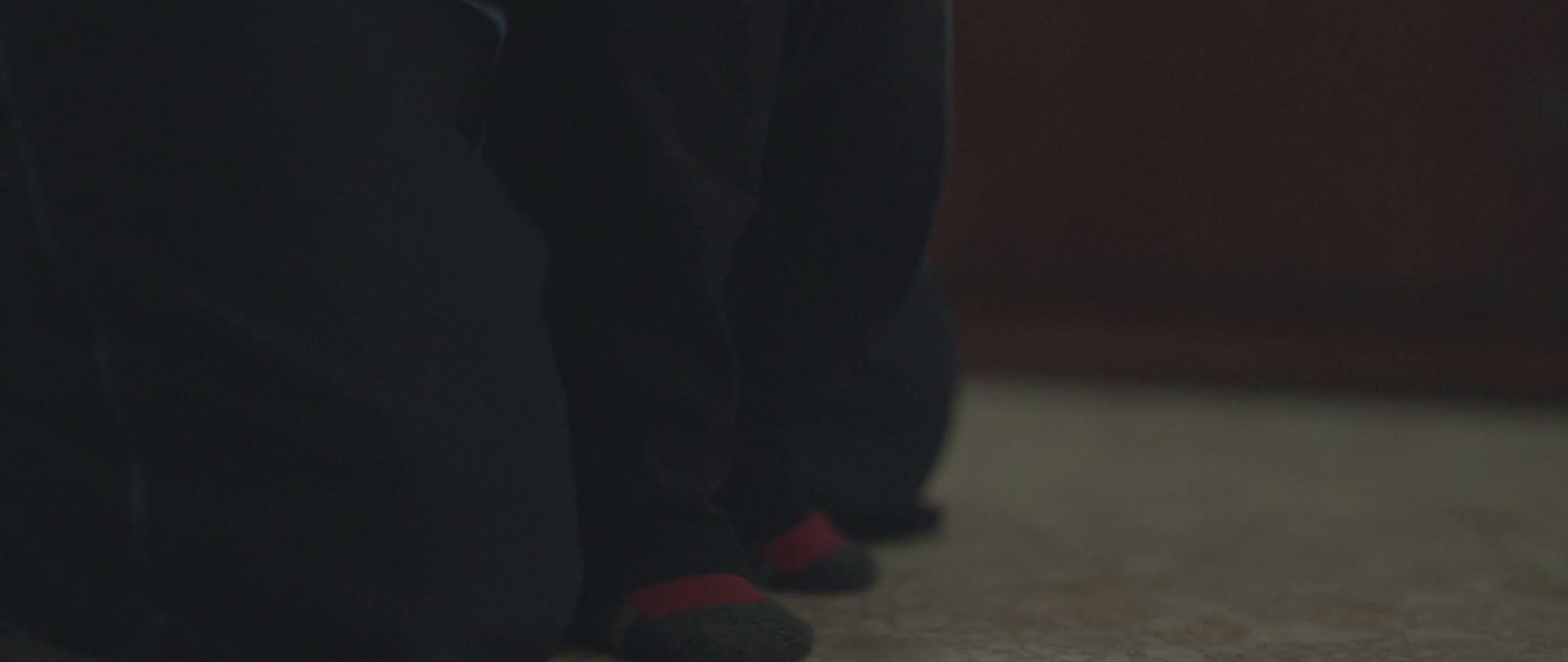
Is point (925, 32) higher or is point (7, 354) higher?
point (925, 32)

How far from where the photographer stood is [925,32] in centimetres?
68

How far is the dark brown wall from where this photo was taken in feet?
5.18

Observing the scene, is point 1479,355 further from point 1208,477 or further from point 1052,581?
point 1052,581

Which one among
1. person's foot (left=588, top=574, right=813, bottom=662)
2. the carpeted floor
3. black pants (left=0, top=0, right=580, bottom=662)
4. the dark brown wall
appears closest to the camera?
black pants (left=0, top=0, right=580, bottom=662)

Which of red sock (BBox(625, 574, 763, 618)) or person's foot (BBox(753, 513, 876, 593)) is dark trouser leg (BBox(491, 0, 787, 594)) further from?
person's foot (BBox(753, 513, 876, 593))

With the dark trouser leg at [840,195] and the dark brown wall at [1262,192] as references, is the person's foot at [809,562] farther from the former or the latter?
the dark brown wall at [1262,192]

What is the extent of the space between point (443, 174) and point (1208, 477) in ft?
2.62

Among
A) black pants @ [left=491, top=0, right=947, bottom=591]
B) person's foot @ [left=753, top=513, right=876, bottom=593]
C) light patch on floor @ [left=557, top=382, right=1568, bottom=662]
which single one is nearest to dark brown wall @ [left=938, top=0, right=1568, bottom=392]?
light patch on floor @ [left=557, top=382, right=1568, bottom=662]

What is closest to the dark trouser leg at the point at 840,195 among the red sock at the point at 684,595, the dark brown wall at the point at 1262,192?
the red sock at the point at 684,595

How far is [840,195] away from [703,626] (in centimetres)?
19

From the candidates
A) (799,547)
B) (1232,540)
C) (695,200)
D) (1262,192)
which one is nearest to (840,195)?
(695,200)

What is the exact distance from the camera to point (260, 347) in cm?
52

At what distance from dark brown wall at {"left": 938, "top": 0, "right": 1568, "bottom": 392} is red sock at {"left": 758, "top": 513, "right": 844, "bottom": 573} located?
900 mm


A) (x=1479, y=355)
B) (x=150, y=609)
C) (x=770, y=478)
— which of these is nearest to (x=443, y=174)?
(x=150, y=609)
